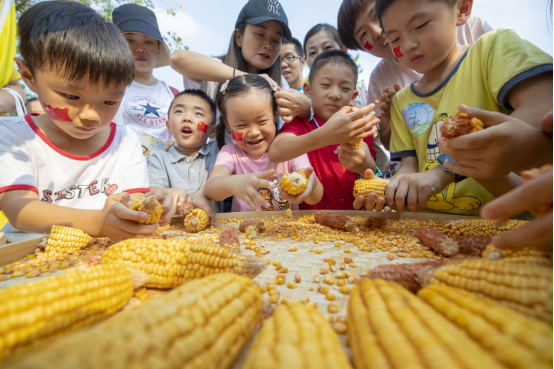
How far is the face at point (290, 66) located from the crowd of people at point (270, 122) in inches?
71.3

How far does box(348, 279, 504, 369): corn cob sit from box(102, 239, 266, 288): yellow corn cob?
19.8 inches

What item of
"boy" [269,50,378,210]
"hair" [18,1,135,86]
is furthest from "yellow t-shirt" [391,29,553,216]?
"hair" [18,1,135,86]

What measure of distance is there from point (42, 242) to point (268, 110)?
8.08 feet

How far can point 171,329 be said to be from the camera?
0.59 meters

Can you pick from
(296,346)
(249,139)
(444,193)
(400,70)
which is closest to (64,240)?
(296,346)

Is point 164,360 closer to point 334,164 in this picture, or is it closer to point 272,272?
point 272,272

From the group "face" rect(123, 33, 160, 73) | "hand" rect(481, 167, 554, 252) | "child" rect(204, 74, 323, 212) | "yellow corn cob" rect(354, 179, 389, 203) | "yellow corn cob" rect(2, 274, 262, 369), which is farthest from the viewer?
"face" rect(123, 33, 160, 73)

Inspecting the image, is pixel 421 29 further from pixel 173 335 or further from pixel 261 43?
pixel 173 335

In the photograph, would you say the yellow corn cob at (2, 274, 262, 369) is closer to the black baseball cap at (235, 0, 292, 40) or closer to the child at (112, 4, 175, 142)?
the black baseball cap at (235, 0, 292, 40)

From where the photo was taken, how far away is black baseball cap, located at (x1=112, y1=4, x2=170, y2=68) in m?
3.78

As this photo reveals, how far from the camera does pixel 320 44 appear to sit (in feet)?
15.3

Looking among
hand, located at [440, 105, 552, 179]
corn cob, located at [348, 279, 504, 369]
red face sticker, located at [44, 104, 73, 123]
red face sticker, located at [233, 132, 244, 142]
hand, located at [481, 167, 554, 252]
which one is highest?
red face sticker, located at [233, 132, 244, 142]

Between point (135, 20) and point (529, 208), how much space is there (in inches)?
200

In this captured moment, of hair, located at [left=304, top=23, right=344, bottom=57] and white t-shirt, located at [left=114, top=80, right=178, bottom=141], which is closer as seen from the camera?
white t-shirt, located at [left=114, top=80, right=178, bottom=141]
